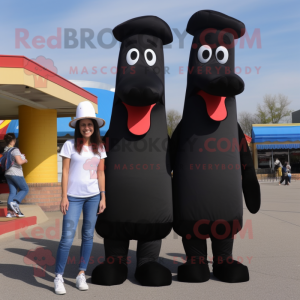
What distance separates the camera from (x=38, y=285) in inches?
146

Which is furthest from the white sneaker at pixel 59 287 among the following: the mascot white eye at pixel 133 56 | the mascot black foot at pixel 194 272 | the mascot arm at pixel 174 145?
the mascot white eye at pixel 133 56

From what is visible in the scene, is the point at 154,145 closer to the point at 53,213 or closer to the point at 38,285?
the point at 38,285

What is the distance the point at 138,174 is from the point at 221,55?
60.1 inches

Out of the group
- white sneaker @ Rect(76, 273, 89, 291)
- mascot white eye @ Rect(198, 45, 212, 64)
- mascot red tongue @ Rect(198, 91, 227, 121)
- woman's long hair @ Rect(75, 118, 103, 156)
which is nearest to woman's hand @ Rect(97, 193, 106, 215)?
woman's long hair @ Rect(75, 118, 103, 156)

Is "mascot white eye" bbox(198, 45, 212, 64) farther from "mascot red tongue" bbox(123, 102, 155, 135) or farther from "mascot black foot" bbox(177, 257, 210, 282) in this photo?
"mascot black foot" bbox(177, 257, 210, 282)

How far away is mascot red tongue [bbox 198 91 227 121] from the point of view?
12.3ft

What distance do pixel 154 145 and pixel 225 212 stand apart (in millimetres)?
975

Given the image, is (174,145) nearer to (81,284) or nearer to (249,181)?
(249,181)

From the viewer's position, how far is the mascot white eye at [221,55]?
3875 millimetres

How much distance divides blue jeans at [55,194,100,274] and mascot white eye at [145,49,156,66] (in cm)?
148

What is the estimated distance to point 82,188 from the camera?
3486 mm

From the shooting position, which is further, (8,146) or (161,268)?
(8,146)

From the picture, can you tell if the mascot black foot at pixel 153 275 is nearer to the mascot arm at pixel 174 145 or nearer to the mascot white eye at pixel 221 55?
the mascot arm at pixel 174 145

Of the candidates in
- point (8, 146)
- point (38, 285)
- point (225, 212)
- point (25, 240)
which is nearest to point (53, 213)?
point (8, 146)
